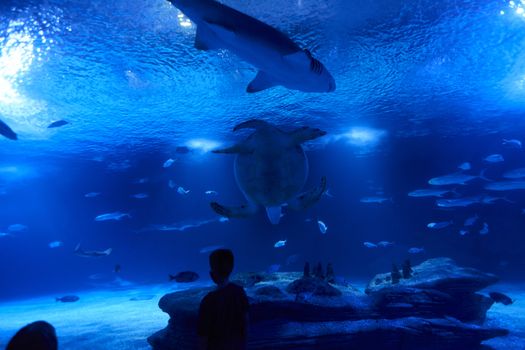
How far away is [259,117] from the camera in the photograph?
40.0 feet

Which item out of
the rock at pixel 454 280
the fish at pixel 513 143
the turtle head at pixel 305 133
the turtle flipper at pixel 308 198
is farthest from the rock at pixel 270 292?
the fish at pixel 513 143

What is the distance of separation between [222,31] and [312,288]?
16.5ft

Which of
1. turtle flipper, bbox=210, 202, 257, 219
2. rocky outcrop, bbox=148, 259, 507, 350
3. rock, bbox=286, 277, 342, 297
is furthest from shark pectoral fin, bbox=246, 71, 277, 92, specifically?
rock, bbox=286, 277, 342, 297

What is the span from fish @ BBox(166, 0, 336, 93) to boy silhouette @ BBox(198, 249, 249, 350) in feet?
6.51

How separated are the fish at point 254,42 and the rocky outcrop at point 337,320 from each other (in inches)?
161

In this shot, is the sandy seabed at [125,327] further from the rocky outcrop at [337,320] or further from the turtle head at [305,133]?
the turtle head at [305,133]

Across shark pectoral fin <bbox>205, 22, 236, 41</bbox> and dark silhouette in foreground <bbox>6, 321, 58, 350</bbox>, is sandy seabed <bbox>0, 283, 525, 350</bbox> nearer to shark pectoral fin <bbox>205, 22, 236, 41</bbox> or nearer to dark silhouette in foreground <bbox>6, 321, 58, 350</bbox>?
dark silhouette in foreground <bbox>6, 321, 58, 350</bbox>

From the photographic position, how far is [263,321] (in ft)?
19.2

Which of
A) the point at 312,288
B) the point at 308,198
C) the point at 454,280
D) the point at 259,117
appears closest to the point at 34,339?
the point at 308,198

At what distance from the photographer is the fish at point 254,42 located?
3.07 meters

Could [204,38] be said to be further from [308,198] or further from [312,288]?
[312,288]

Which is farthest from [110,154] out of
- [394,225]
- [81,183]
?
[394,225]

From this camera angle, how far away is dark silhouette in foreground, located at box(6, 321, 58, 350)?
5.63ft

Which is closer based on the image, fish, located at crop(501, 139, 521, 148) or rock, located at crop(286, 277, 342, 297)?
rock, located at crop(286, 277, 342, 297)
